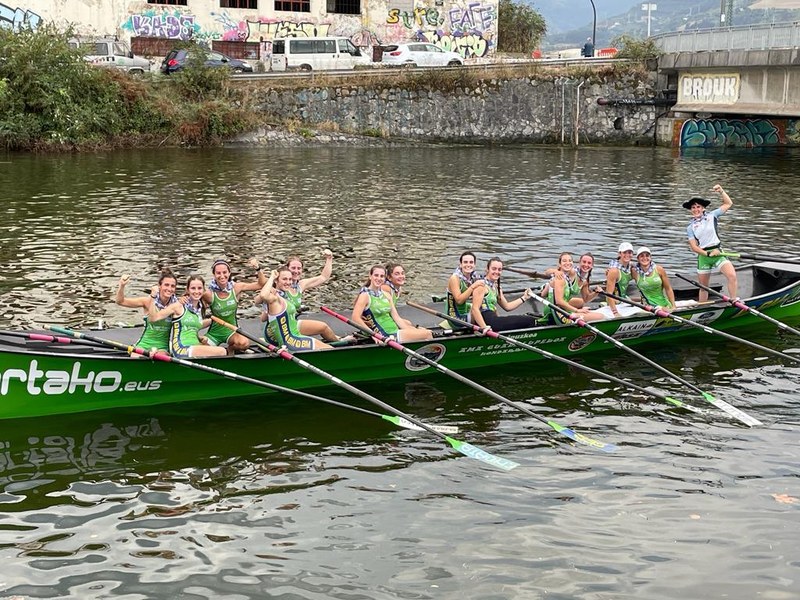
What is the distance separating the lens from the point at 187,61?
50.0 m

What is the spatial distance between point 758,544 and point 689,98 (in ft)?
143

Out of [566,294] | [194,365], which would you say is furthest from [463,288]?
[194,365]

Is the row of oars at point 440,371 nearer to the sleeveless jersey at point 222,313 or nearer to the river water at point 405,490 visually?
the river water at point 405,490

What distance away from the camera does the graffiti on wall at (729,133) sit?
168 feet

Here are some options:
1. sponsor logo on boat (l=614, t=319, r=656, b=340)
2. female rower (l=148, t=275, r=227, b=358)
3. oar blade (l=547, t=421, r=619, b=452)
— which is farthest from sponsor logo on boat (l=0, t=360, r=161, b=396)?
sponsor logo on boat (l=614, t=319, r=656, b=340)

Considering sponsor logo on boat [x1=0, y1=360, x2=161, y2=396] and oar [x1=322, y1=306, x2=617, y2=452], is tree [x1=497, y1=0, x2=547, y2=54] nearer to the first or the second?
oar [x1=322, y1=306, x2=617, y2=452]

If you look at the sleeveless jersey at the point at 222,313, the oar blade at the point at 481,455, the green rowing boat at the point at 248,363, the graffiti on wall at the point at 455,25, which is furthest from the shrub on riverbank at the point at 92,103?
the oar blade at the point at 481,455

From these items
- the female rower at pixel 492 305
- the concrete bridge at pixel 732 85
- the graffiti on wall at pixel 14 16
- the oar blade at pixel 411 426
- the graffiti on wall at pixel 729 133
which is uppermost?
the graffiti on wall at pixel 14 16

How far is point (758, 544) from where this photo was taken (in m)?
10.4

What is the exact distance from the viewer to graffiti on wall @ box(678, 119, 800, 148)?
5109cm

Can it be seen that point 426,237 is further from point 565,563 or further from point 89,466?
point 565,563

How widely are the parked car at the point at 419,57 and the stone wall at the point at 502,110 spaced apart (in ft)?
10.6

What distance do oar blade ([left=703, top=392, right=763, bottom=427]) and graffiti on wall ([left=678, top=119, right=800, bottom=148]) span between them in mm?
39093

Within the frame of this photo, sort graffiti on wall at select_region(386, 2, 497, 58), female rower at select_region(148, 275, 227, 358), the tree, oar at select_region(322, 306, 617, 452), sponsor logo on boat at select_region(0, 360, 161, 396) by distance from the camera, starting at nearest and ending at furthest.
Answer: sponsor logo on boat at select_region(0, 360, 161, 396) → oar at select_region(322, 306, 617, 452) → female rower at select_region(148, 275, 227, 358) → graffiti on wall at select_region(386, 2, 497, 58) → the tree
